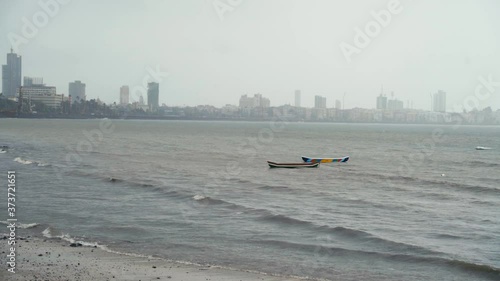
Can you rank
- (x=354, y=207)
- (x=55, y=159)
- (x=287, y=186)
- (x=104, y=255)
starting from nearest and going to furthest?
(x=104, y=255), (x=354, y=207), (x=287, y=186), (x=55, y=159)

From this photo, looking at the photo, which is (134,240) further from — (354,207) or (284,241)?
(354,207)

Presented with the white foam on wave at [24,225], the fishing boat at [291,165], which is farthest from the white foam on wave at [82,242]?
the fishing boat at [291,165]

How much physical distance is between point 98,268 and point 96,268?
5cm

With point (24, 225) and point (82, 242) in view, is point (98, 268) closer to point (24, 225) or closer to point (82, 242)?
point (82, 242)

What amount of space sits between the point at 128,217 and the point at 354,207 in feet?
38.1

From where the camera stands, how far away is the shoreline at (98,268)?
14805mm

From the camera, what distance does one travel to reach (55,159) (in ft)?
177

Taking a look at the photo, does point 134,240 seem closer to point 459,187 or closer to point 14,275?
point 14,275

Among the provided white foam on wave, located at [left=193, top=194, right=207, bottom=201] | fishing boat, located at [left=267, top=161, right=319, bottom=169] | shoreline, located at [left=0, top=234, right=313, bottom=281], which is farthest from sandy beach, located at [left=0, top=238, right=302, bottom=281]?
fishing boat, located at [left=267, top=161, right=319, bottom=169]

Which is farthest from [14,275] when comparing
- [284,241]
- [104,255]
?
[284,241]

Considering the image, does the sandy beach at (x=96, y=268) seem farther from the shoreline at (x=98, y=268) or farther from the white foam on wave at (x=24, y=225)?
the white foam on wave at (x=24, y=225)

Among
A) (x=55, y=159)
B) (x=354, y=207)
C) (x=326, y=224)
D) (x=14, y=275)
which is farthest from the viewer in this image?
(x=55, y=159)

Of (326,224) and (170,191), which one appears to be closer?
(326,224)

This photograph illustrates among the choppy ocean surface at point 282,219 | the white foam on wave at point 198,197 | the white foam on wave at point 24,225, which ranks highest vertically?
the white foam on wave at point 198,197
